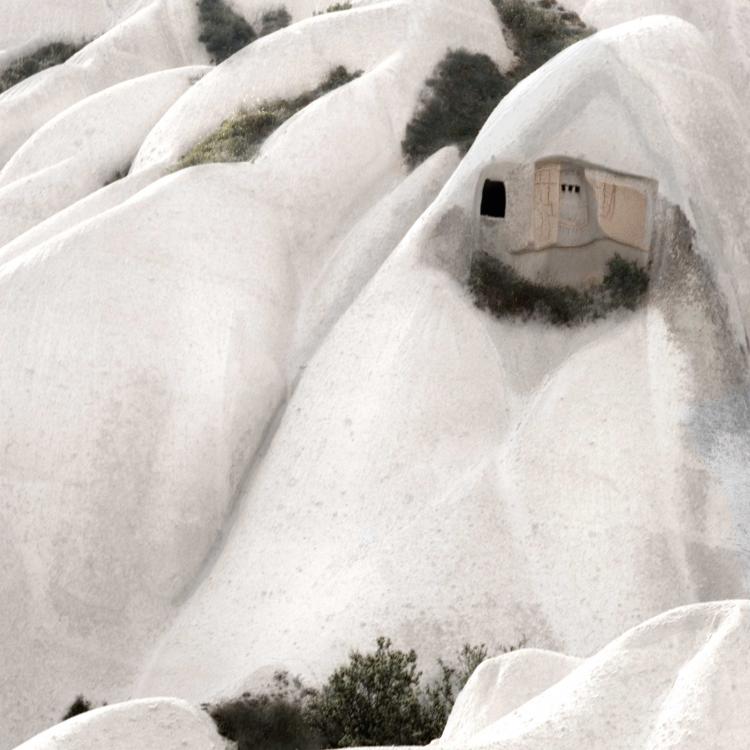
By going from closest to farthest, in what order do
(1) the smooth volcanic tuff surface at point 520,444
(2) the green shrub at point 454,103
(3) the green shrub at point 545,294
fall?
(1) the smooth volcanic tuff surface at point 520,444 → (3) the green shrub at point 545,294 → (2) the green shrub at point 454,103

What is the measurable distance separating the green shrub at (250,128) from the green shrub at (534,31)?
462 centimetres

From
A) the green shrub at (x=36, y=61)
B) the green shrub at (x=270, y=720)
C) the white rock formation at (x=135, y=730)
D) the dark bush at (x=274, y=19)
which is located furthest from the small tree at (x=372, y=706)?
the green shrub at (x=36, y=61)

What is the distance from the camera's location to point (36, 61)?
4450 centimetres

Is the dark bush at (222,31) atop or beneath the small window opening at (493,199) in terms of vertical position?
atop

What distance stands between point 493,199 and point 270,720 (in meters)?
11.0

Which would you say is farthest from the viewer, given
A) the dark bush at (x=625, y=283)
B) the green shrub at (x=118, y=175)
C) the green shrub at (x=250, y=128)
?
the green shrub at (x=118, y=175)

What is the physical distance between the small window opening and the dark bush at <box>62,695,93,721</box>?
1159 cm

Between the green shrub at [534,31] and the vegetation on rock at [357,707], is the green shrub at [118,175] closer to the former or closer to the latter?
the green shrub at [534,31]

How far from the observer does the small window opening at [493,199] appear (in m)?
27.4

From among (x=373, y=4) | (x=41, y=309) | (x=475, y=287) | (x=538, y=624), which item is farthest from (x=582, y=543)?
(x=373, y=4)

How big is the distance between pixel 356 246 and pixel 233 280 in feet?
9.81


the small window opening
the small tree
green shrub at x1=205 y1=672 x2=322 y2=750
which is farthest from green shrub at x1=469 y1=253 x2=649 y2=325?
green shrub at x1=205 y1=672 x2=322 y2=750

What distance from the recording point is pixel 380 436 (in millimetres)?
25531

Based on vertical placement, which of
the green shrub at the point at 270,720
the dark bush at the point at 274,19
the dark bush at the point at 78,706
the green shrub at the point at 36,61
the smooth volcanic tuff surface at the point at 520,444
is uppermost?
the green shrub at the point at 36,61
